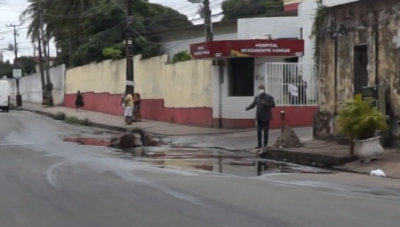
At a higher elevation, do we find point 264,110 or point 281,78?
point 281,78

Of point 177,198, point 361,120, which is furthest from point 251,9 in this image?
point 177,198

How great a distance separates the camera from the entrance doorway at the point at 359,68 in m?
19.7

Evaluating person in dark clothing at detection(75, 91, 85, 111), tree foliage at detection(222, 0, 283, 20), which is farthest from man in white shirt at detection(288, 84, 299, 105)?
tree foliage at detection(222, 0, 283, 20)

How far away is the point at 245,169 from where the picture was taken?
54.4 feet

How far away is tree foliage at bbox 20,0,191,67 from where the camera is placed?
51.0 metres

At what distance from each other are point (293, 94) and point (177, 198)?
16.5 m

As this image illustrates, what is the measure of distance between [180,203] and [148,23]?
48.9 metres

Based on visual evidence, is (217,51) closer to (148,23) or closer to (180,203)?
(180,203)

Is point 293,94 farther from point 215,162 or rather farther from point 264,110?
point 215,162

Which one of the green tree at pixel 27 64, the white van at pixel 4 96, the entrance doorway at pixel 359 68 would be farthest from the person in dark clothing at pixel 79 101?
the green tree at pixel 27 64

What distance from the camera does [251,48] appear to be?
87.5 feet

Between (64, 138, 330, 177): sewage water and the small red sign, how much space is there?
5088 millimetres

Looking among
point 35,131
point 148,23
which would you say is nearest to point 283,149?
point 35,131

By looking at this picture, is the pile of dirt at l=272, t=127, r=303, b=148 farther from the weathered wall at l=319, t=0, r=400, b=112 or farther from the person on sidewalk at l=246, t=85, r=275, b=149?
the weathered wall at l=319, t=0, r=400, b=112
